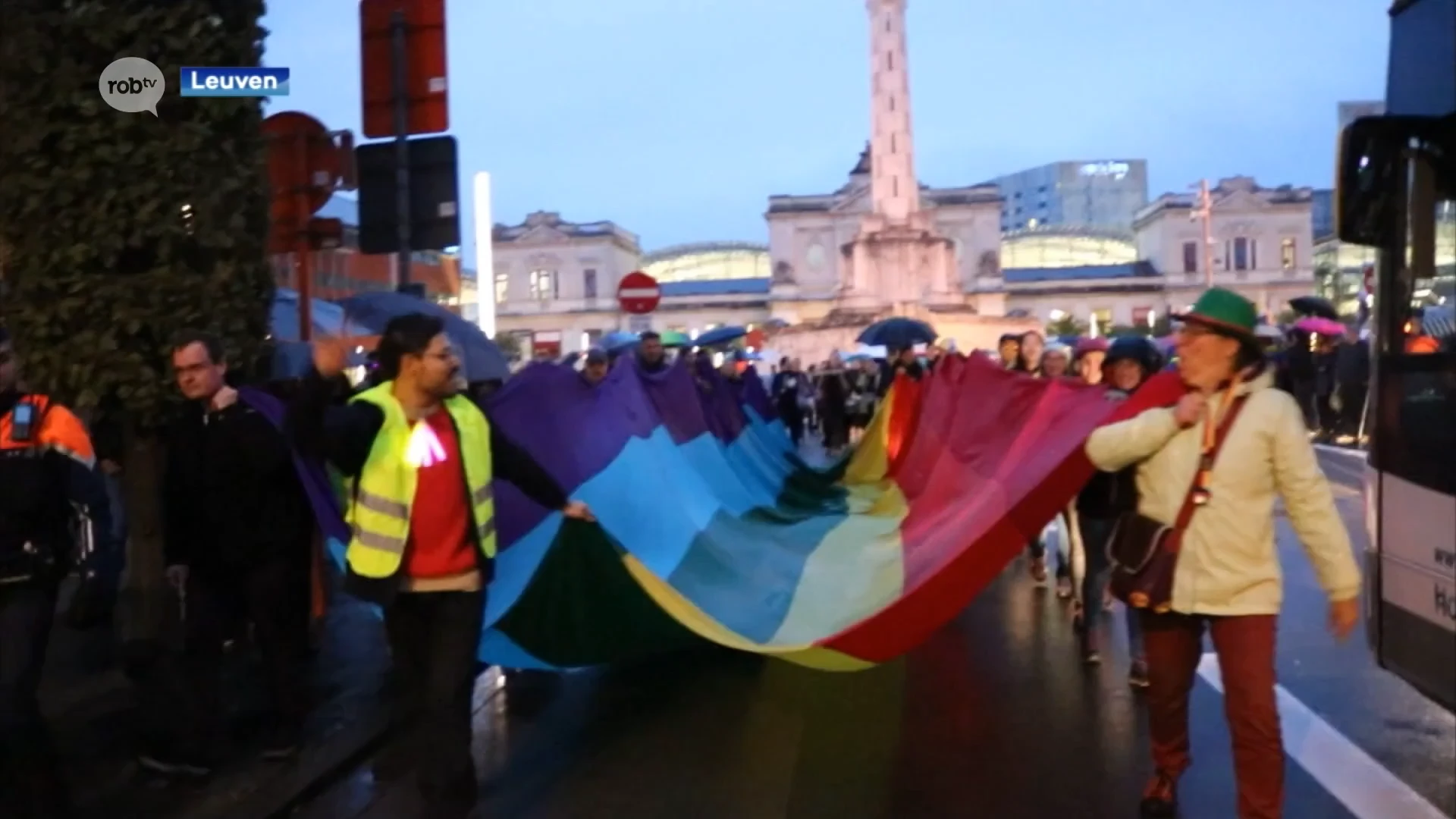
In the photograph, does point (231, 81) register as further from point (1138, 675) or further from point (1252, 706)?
point (1138, 675)

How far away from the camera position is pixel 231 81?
290 inches

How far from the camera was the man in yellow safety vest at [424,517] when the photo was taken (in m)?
5.29

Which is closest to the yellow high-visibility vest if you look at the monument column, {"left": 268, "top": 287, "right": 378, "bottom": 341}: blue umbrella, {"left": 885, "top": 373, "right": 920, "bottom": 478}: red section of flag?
{"left": 268, "top": 287, "right": 378, "bottom": 341}: blue umbrella

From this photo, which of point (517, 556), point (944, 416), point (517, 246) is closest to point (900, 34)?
point (517, 246)

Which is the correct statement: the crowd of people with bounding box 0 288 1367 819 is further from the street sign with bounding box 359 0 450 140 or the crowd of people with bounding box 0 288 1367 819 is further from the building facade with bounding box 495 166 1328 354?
the building facade with bounding box 495 166 1328 354

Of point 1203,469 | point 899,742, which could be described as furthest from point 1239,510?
point 899,742

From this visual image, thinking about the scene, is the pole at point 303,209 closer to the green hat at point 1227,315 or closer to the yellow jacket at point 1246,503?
the yellow jacket at point 1246,503

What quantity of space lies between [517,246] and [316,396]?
363 feet

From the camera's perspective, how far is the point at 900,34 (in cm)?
7100

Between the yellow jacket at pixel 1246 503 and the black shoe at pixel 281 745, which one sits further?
the black shoe at pixel 281 745

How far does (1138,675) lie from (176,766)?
484cm

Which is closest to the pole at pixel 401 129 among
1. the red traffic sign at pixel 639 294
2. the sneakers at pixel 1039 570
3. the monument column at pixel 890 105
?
the sneakers at pixel 1039 570

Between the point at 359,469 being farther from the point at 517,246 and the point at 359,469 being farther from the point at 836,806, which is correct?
the point at 517,246

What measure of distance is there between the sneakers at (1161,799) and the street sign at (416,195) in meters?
5.99
